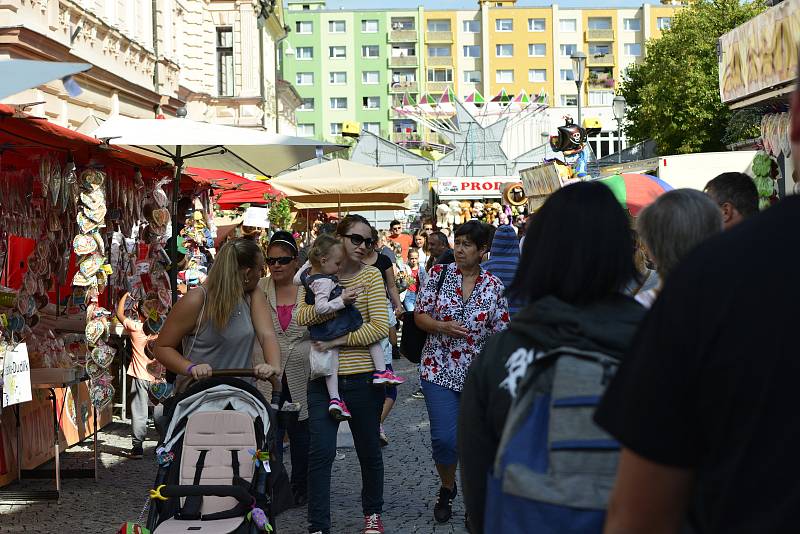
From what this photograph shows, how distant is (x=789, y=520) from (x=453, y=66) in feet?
313

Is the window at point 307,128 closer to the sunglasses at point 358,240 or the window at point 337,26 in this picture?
the window at point 337,26

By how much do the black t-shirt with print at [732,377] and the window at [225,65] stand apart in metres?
41.4

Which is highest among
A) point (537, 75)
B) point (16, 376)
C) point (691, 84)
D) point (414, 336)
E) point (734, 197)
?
point (537, 75)

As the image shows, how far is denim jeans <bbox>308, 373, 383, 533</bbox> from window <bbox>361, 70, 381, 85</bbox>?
90.5 meters

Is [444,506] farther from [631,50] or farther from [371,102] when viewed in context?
[631,50]

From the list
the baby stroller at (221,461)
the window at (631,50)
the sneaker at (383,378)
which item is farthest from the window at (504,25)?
the baby stroller at (221,461)

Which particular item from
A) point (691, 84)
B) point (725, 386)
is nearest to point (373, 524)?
point (725, 386)

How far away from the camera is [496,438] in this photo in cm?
277

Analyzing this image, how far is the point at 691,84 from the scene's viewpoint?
46.3 meters

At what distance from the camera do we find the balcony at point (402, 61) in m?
94.4

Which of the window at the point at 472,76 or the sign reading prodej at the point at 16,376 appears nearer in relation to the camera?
the sign reading prodej at the point at 16,376

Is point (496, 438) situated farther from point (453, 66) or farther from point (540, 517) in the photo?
point (453, 66)

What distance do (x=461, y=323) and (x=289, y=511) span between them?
6.18 feet

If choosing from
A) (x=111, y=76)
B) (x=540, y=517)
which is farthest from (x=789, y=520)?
(x=111, y=76)
